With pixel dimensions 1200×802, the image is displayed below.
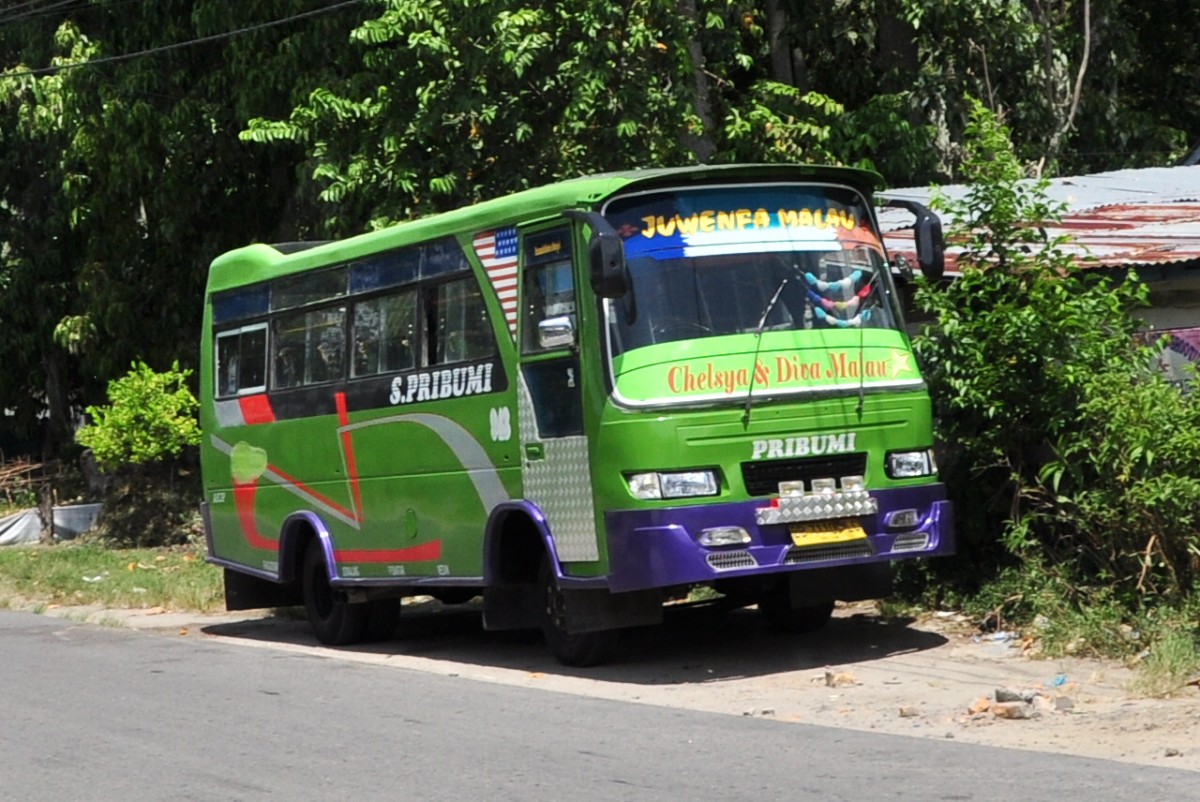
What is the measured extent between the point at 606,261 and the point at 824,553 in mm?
2214

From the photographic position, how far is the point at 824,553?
10.6m

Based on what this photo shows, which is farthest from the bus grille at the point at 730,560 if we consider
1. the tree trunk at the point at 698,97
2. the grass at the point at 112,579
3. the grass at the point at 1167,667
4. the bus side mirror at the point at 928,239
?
the tree trunk at the point at 698,97

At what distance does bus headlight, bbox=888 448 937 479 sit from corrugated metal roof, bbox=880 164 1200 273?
6.99ft

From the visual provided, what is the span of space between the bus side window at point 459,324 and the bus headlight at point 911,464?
2.67 m

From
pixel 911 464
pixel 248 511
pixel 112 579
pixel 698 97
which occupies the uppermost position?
pixel 698 97

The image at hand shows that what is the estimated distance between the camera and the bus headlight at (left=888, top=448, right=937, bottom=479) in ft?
35.8

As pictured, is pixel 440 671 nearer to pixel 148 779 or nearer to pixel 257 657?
pixel 257 657

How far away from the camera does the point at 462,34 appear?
57.4 feet

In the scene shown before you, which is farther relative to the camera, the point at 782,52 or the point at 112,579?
the point at 782,52

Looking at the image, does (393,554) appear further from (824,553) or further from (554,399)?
(824,553)

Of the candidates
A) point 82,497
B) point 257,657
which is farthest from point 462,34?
point 82,497

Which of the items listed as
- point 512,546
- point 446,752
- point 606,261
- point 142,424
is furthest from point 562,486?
point 142,424

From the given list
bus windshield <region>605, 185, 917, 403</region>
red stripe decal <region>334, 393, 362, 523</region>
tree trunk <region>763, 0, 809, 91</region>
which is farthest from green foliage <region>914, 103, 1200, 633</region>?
tree trunk <region>763, 0, 809, 91</region>

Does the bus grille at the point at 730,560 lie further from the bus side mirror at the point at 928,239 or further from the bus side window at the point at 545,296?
the bus side mirror at the point at 928,239
